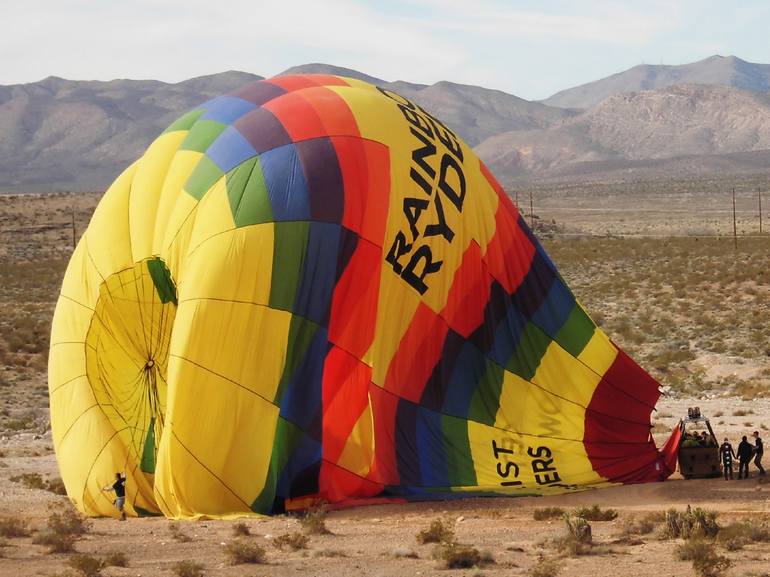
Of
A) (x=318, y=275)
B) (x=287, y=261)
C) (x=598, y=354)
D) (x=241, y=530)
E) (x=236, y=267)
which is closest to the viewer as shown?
(x=241, y=530)

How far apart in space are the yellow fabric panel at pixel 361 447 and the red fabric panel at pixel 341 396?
7 cm

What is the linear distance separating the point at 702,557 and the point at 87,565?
19.2 ft

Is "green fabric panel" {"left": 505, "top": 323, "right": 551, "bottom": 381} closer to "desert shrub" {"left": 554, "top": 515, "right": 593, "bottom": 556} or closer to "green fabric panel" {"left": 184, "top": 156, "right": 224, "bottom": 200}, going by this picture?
"desert shrub" {"left": 554, "top": 515, "right": 593, "bottom": 556}

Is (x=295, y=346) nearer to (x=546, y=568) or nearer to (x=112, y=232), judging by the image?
(x=112, y=232)

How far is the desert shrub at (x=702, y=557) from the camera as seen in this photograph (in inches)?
458

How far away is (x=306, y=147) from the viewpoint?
15.7 metres

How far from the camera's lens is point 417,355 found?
15844mm

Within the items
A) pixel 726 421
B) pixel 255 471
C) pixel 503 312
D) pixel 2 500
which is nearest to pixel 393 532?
pixel 255 471

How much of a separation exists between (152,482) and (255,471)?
2.00m

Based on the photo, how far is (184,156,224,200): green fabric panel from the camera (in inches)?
602

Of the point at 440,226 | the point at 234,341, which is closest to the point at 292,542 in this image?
the point at 234,341

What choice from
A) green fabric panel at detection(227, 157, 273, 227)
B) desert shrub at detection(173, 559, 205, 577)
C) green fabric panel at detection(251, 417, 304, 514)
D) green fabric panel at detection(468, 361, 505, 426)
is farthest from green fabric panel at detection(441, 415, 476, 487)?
desert shrub at detection(173, 559, 205, 577)

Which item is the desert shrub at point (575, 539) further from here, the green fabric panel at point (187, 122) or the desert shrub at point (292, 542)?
the green fabric panel at point (187, 122)

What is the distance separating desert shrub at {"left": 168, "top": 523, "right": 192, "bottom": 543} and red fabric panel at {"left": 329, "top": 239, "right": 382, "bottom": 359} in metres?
2.86
